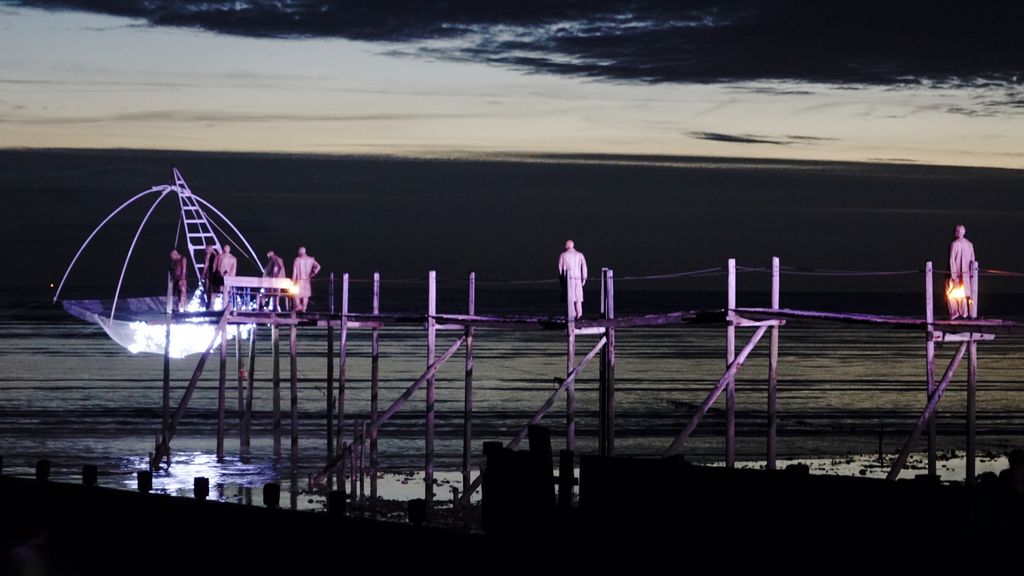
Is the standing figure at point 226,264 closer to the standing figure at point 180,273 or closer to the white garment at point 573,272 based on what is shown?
the standing figure at point 180,273

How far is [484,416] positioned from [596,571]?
39427 millimetres

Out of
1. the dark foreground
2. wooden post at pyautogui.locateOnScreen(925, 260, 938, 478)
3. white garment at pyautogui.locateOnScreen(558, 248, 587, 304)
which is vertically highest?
white garment at pyautogui.locateOnScreen(558, 248, 587, 304)

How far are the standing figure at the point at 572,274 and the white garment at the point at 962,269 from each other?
6541 millimetres

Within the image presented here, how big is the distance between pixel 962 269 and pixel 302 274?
1692 centimetres

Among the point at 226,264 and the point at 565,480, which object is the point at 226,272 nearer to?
the point at 226,264

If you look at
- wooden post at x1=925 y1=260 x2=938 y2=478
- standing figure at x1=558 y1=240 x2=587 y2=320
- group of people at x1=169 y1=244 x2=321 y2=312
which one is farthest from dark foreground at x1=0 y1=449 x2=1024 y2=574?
group of people at x1=169 y1=244 x2=321 y2=312

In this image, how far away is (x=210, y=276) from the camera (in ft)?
122

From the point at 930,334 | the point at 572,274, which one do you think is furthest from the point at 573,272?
the point at 930,334

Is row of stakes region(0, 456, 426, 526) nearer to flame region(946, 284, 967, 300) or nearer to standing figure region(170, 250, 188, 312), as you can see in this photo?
flame region(946, 284, 967, 300)

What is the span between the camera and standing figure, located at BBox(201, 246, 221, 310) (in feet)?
121

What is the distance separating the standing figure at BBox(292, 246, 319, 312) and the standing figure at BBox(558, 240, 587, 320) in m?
9.39

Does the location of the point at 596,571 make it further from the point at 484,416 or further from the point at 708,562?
the point at 484,416

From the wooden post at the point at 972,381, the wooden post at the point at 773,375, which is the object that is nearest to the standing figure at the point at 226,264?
the wooden post at the point at 773,375

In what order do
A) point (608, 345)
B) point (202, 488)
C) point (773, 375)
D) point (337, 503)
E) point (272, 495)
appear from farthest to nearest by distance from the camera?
point (608, 345), point (773, 375), point (202, 488), point (272, 495), point (337, 503)
